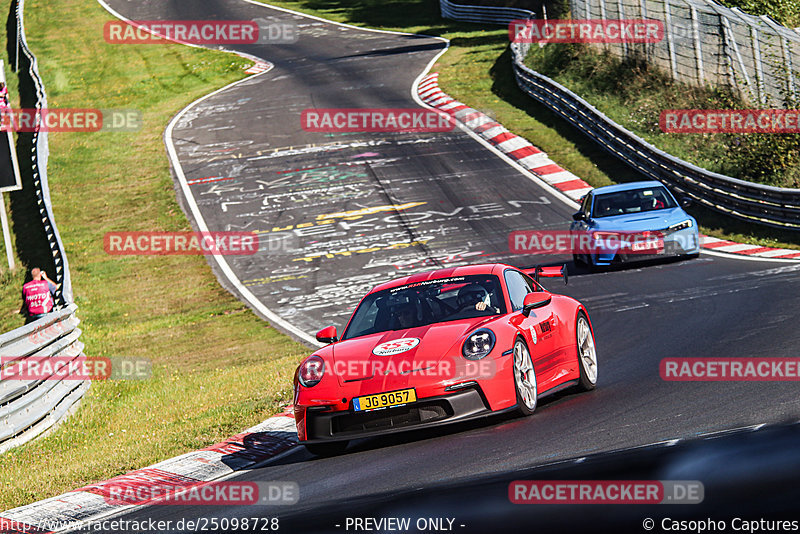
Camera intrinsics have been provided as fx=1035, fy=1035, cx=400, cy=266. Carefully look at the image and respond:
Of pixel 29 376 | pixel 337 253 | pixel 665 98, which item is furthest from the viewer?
pixel 665 98

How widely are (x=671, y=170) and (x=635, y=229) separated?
613 cm

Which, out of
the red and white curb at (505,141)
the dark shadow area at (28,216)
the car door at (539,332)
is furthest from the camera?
the red and white curb at (505,141)

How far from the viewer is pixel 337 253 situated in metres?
23.1

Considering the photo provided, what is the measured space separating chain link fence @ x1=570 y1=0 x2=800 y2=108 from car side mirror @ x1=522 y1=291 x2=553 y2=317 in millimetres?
16632

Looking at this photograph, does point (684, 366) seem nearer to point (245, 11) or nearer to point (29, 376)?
point (29, 376)

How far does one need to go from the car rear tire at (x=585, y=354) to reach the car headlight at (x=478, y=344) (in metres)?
1.57

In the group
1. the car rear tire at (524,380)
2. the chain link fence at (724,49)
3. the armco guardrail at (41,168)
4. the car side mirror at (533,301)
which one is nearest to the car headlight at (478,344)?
the car rear tire at (524,380)

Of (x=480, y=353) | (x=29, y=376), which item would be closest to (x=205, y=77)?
(x=29, y=376)

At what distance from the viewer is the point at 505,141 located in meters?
31.3

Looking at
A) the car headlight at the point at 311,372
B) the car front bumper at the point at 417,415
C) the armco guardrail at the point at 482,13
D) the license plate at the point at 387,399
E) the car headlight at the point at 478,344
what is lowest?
the car front bumper at the point at 417,415

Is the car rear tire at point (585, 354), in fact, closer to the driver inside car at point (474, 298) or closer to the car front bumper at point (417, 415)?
the driver inside car at point (474, 298)

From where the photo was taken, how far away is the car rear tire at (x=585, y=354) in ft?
31.4

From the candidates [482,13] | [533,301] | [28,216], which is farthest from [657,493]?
[482,13]

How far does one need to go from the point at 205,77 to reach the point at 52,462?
37424 mm
